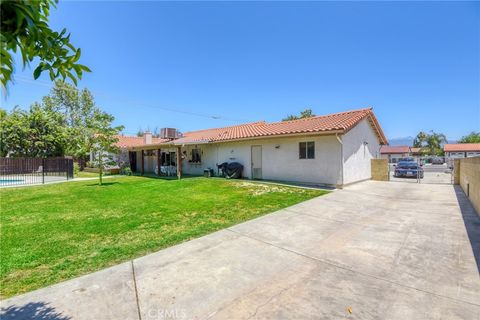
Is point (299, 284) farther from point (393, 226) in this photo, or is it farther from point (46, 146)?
point (46, 146)

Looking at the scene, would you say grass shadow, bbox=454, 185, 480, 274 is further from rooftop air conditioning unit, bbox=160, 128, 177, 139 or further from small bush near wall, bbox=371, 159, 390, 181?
rooftop air conditioning unit, bbox=160, 128, 177, 139

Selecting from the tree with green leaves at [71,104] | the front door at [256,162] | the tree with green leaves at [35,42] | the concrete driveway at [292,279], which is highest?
the tree with green leaves at [71,104]

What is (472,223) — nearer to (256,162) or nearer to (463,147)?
(256,162)

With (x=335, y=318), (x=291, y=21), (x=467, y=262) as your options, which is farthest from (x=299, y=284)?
(x=291, y=21)

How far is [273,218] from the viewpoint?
7133 millimetres

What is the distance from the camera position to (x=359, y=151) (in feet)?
47.7

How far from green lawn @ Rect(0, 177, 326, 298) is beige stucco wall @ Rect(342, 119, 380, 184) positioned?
10.3ft

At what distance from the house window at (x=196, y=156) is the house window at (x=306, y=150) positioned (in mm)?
9240

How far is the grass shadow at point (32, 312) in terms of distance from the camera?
287cm

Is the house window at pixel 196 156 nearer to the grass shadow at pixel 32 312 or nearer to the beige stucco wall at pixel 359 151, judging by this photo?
the beige stucco wall at pixel 359 151

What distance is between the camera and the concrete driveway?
9.80ft

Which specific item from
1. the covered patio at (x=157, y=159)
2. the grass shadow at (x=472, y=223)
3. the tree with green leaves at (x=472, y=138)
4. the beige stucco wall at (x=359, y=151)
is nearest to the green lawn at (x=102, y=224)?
the beige stucco wall at (x=359, y=151)

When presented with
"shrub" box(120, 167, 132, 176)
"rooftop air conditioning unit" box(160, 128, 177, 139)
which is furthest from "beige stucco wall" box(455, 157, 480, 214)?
"shrub" box(120, 167, 132, 176)

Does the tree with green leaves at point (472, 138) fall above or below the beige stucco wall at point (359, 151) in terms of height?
above
